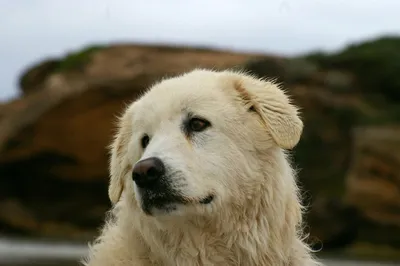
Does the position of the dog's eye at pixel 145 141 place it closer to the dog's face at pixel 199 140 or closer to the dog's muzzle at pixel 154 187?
the dog's face at pixel 199 140

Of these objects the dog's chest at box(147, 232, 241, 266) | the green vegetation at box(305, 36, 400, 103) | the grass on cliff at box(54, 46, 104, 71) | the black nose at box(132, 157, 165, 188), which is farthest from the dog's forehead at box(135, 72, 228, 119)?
the grass on cliff at box(54, 46, 104, 71)

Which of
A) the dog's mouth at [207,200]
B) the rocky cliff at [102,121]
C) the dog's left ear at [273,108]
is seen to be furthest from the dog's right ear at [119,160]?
the rocky cliff at [102,121]

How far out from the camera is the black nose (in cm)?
486

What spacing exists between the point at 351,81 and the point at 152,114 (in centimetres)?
2665

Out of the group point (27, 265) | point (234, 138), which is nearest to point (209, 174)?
point (234, 138)

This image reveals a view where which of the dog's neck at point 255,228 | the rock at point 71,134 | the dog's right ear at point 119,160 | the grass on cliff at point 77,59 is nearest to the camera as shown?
the dog's neck at point 255,228

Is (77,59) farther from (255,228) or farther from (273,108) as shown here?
(255,228)

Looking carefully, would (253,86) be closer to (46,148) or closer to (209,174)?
(209,174)

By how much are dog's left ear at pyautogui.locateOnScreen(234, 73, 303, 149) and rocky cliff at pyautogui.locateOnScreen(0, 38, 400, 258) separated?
2222 centimetres

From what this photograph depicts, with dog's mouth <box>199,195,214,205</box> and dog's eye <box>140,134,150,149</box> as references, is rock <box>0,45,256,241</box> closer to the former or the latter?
dog's eye <box>140,134,150,149</box>

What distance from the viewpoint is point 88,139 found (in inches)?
1257

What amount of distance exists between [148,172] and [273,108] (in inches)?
39.0

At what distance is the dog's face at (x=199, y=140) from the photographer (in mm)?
4938

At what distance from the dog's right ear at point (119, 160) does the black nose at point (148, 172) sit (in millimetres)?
585
